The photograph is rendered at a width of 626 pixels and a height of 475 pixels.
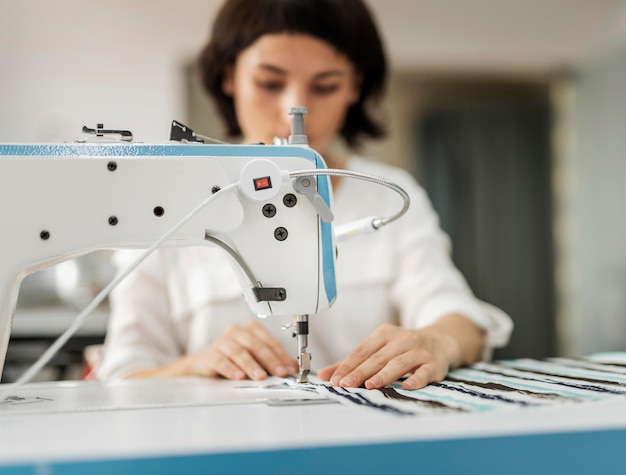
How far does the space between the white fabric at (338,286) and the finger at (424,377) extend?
44cm

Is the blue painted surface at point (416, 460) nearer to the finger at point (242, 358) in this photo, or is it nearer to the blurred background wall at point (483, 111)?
the finger at point (242, 358)

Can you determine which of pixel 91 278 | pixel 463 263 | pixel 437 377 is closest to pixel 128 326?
pixel 437 377

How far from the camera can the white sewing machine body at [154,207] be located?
0.84 meters

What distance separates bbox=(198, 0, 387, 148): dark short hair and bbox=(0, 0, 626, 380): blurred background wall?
5.07 ft

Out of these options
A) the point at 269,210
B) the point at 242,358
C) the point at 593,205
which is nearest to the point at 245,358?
the point at 242,358

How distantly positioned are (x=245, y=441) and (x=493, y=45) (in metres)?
3.85

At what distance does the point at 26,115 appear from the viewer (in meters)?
3.56

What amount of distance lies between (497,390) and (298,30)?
83 cm

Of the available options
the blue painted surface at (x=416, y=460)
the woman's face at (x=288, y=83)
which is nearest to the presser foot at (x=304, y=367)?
the blue painted surface at (x=416, y=460)

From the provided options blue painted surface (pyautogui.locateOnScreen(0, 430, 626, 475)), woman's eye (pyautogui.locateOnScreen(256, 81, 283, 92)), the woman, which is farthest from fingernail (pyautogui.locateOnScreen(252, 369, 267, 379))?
woman's eye (pyautogui.locateOnScreen(256, 81, 283, 92))

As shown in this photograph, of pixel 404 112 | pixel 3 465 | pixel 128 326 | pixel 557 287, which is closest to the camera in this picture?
pixel 3 465

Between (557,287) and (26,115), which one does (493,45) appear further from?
(26,115)

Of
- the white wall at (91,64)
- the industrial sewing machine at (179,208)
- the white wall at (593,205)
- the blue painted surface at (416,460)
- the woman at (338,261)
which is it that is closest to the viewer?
the blue painted surface at (416,460)

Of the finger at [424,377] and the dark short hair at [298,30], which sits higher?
the dark short hair at [298,30]
